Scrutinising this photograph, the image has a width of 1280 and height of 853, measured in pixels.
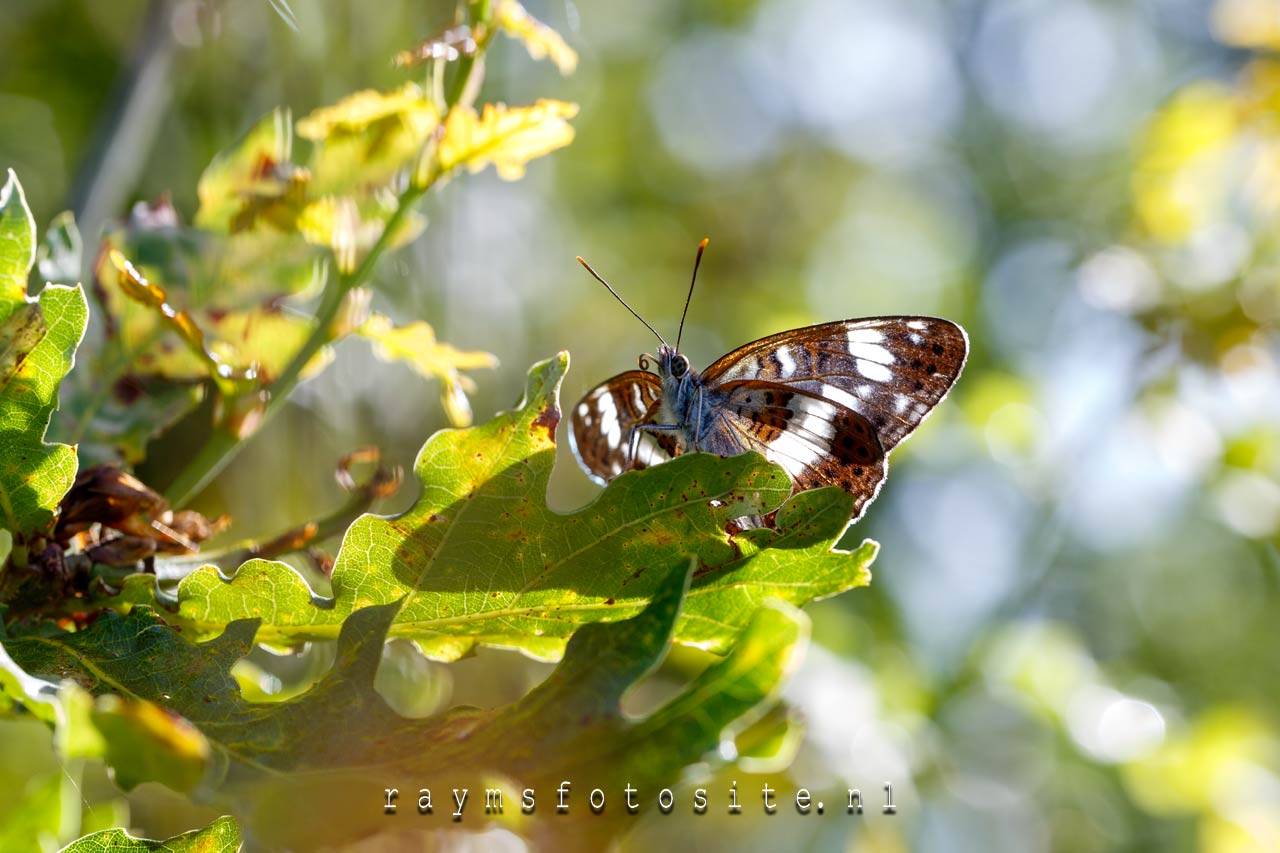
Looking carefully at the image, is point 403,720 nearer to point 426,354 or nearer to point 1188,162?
point 426,354

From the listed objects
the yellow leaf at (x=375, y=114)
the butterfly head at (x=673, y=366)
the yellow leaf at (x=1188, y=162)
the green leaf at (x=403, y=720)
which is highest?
the yellow leaf at (x=1188, y=162)

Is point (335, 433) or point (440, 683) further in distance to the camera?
point (335, 433)

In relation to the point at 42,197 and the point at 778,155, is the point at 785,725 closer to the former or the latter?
the point at 42,197

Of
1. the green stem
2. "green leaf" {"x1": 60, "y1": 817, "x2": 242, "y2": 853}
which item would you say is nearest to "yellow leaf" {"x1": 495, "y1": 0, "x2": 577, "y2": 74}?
the green stem

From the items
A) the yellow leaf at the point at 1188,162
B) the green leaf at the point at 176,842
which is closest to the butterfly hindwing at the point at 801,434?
the green leaf at the point at 176,842

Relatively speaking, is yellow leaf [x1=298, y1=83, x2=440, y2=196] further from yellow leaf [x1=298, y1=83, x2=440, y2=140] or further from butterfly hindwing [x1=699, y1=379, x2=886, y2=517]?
butterfly hindwing [x1=699, y1=379, x2=886, y2=517]

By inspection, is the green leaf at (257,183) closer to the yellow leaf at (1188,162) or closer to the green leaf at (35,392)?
the green leaf at (35,392)

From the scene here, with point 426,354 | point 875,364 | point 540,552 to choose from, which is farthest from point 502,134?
point 875,364

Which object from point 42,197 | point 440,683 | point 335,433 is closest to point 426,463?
point 440,683
